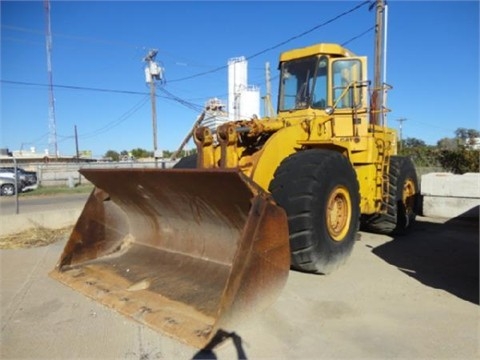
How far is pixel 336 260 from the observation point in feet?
16.1

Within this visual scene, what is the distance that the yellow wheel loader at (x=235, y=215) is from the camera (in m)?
3.57

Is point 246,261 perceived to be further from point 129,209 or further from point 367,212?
point 367,212

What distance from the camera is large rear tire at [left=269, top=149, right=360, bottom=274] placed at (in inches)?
173

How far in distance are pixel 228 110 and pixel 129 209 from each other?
89.7 ft

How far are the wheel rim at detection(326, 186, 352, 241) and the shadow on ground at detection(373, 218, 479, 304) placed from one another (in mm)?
992

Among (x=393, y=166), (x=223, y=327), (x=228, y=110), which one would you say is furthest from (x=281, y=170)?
(x=228, y=110)

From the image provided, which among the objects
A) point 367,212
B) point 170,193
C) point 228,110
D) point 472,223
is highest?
point 228,110

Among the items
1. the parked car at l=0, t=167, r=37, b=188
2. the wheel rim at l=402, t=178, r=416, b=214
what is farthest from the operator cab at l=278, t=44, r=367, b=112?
the parked car at l=0, t=167, r=37, b=188

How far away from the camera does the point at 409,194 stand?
8.35 m

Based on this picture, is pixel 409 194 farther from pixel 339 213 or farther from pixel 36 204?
pixel 36 204

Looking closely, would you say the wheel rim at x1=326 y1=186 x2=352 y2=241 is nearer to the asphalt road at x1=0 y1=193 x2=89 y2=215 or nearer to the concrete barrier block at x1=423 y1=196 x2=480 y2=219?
the concrete barrier block at x1=423 y1=196 x2=480 y2=219

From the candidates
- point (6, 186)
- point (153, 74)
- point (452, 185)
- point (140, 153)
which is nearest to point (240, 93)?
point (153, 74)

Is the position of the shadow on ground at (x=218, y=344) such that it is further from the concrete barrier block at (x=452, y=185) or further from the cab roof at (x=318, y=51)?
the concrete barrier block at (x=452, y=185)

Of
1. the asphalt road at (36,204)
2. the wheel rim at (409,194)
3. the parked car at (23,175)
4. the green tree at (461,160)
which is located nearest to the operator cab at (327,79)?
the wheel rim at (409,194)
